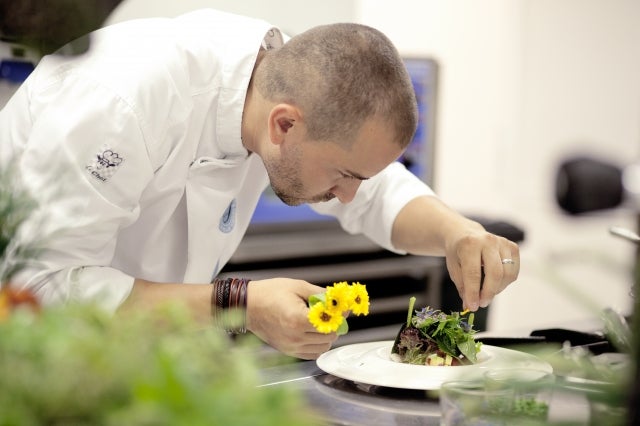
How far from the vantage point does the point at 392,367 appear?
1276mm

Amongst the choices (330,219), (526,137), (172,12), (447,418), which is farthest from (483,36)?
(447,418)

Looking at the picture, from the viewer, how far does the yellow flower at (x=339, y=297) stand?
119 cm

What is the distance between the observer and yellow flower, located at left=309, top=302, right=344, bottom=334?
122 cm

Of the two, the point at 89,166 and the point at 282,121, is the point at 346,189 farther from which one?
the point at 89,166

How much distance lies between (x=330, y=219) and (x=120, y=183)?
2054 mm

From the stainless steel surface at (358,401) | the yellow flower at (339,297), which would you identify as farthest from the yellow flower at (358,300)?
A: the stainless steel surface at (358,401)

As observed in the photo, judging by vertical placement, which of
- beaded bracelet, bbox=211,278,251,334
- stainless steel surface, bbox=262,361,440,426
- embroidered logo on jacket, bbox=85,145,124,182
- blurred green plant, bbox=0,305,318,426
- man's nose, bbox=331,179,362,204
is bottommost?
stainless steel surface, bbox=262,361,440,426

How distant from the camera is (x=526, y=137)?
4.62m

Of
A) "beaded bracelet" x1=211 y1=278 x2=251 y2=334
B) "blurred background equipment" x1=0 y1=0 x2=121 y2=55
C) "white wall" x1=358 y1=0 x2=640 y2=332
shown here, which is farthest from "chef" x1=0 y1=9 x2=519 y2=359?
Answer: "white wall" x1=358 y1=0 x2=640 y2=332

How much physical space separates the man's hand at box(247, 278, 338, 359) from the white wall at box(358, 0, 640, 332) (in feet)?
8.74

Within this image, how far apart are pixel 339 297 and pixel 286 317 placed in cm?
16

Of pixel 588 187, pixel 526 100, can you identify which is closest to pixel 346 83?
pixel 588 187

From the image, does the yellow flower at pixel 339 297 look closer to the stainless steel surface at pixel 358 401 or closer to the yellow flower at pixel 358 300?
the yellow flower at pixel 358 300

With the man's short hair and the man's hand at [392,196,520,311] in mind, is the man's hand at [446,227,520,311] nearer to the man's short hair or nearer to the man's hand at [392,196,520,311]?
the man's hand at [392,196,520,311]
